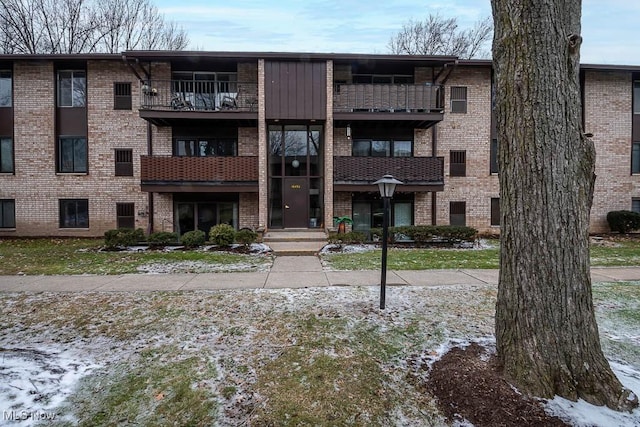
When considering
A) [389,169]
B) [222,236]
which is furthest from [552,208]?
[389,169]

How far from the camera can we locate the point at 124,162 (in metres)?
13.3

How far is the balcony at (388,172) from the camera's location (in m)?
12.4

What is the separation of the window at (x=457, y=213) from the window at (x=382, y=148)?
288 centimetres

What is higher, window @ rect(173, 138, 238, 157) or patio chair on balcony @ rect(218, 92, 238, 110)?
patio chair on balcony @ rect(218, 92, 238, 110)

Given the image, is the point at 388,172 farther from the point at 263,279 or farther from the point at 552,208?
the point at 552,208

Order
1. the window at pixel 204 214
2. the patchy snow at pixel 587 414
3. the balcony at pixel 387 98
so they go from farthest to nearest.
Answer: the window at pixel 204 214
the balcony at pixel 387 98
the patchy snow at pixel 587 414

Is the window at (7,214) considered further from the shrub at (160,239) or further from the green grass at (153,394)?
the green grass at (153,394)

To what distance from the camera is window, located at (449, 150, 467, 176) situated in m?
13.8

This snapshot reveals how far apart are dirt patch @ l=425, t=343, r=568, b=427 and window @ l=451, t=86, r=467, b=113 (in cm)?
1260

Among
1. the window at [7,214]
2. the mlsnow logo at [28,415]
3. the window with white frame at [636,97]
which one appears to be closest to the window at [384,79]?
the window with white frame at [636,97]

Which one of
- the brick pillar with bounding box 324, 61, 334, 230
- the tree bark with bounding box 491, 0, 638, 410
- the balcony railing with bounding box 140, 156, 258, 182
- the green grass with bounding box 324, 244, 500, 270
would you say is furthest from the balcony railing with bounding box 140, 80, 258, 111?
the tree bark with bounding box 491, 0, 638, 410

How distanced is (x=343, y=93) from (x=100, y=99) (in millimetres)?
9718

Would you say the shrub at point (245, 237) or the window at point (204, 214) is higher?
the window at point (204, 214)

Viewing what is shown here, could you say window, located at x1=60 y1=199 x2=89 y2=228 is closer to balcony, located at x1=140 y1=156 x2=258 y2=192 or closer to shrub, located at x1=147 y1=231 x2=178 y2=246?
balcony, located at x1=140 y1=156 x2=258 y2=192
